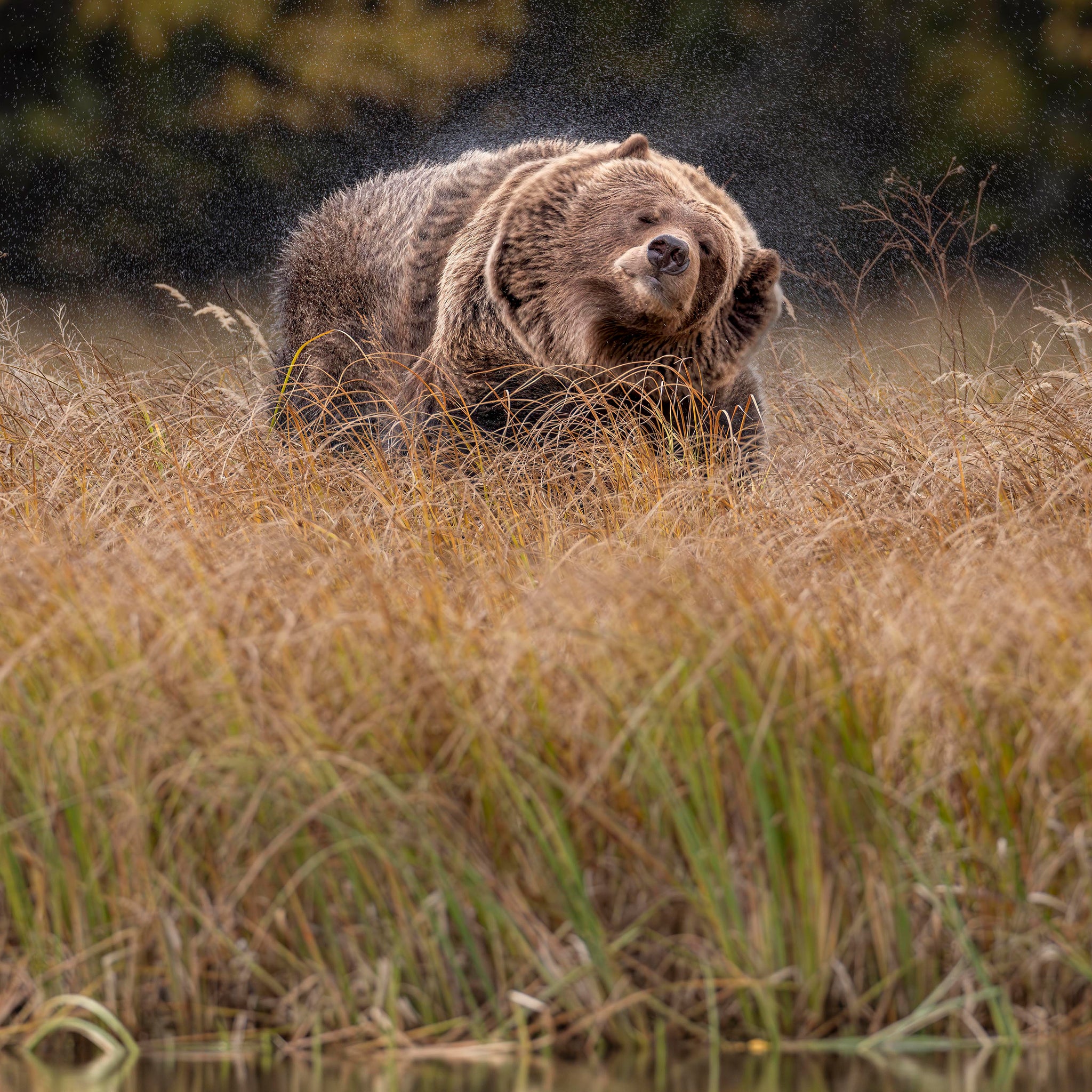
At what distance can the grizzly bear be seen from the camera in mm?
5320

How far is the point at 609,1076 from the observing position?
2312mm

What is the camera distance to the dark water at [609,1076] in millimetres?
2279

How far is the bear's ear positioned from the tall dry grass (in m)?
2.79

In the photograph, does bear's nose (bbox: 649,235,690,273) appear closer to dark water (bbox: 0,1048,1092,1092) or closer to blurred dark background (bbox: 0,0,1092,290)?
dark water (bbox: 0,1048,1092,1092)

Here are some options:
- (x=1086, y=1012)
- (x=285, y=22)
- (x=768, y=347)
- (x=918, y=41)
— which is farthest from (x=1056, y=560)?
(x=285, y=22)

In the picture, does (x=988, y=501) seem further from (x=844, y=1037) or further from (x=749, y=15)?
(x=749, y=15)

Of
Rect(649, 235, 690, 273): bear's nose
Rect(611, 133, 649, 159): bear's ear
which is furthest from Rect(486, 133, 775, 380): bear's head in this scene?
Rect(649, 235, 690, 273): bear's nose

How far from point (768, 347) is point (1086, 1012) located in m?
5.06

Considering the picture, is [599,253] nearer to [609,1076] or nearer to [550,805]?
[550,805]

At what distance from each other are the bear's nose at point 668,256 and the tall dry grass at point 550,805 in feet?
6.64

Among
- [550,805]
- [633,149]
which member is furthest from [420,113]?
[550,805]

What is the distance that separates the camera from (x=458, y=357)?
5.74m

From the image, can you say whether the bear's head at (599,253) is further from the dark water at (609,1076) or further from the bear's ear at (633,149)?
the dark water at (609,1076)

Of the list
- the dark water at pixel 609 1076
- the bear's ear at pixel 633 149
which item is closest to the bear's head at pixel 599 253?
the bear's ear at pixel 633 149
